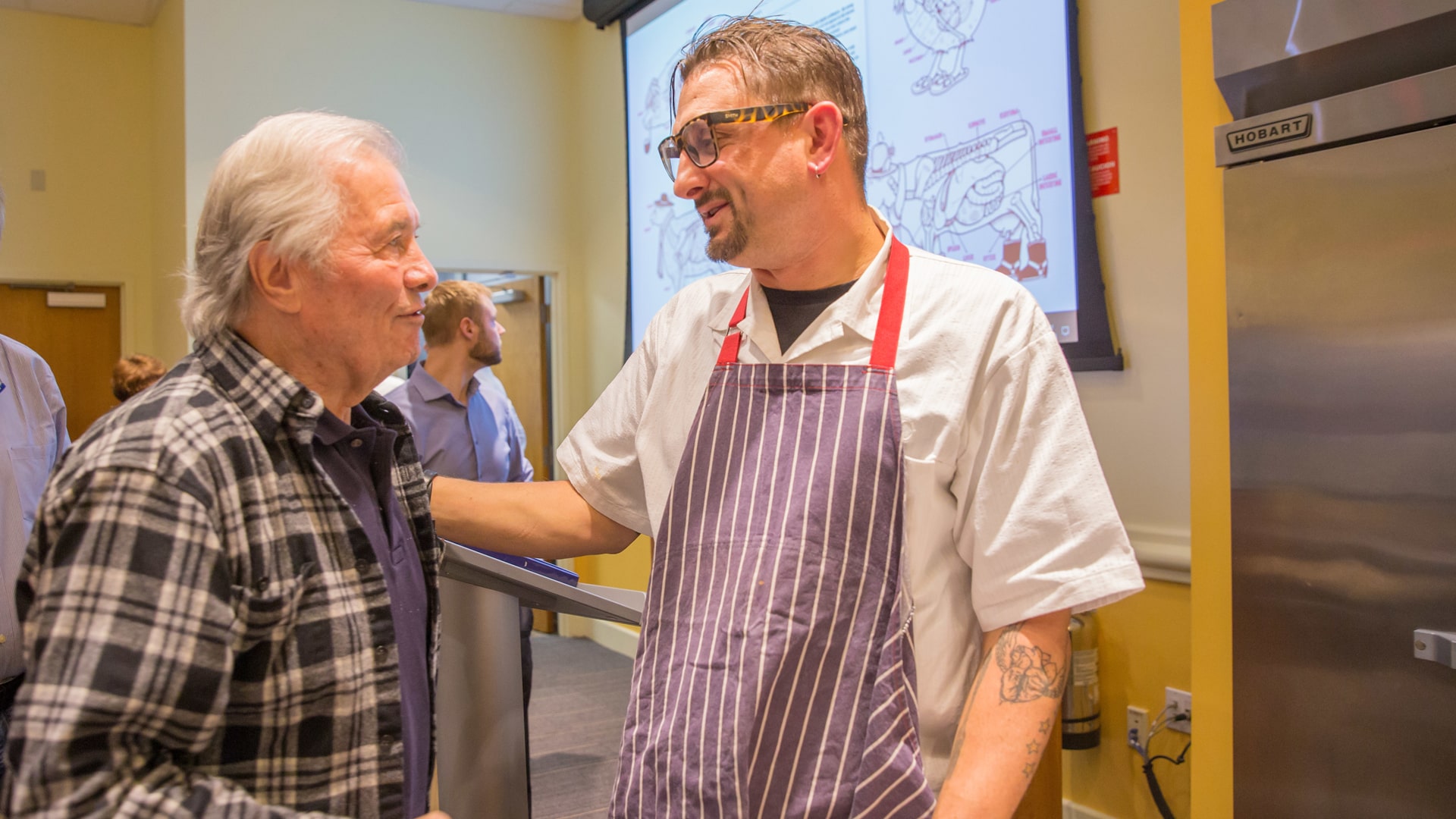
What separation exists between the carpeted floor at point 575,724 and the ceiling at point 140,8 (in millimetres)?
3508

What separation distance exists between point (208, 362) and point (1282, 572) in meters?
1.48

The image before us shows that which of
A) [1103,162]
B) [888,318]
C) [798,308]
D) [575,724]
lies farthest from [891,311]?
[575,724]

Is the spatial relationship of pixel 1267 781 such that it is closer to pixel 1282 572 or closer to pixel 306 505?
pixel 1282 572

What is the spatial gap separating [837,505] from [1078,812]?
212 centimetres

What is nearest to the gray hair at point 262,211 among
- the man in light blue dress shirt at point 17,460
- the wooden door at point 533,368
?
the man in light blue dress shirt at point 17,460

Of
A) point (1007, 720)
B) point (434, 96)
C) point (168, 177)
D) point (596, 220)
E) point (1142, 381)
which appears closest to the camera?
point (1007, 720)

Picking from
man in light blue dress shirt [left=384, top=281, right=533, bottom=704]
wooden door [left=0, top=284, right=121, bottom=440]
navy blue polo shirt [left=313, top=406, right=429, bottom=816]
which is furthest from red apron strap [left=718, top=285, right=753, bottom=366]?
wooden door [left=0, top=284, right=121, bottom=440]

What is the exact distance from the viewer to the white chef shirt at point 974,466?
1.08 meters

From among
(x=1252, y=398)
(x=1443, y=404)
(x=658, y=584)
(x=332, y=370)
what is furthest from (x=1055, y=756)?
(x=332, y=370)

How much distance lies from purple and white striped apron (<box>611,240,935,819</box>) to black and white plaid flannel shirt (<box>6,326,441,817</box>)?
0.33 m

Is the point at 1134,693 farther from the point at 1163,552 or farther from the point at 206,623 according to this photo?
the point at 206,623

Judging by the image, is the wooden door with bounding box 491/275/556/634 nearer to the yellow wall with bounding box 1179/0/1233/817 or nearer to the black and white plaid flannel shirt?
the yellow wall with bounding box 1179/0/1233/817

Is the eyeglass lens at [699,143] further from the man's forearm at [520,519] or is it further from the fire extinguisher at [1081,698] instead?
the fire extinguisher at [1081,698]

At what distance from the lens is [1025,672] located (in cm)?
109
